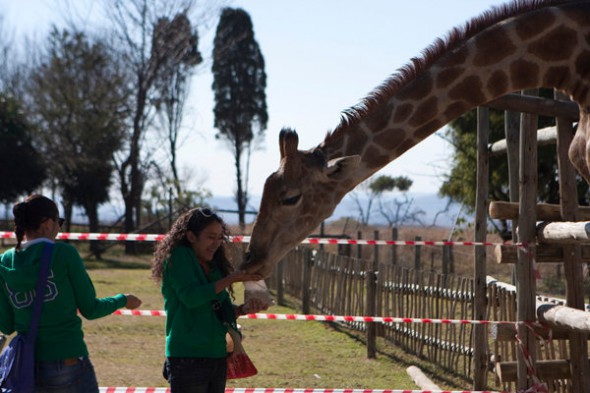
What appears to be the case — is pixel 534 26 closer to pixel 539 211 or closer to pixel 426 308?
pixel 539 211

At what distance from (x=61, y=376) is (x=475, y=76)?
339 cm

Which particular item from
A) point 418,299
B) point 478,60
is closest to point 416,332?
point 418,299

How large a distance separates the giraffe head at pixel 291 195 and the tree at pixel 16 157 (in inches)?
1414

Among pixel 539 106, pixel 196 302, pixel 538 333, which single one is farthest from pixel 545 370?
pixel 196 302

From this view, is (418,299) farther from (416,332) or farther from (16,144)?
(16,144)

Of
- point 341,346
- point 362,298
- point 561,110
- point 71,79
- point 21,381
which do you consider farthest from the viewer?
point 71,79

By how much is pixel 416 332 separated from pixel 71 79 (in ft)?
114

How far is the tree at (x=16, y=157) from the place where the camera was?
129 ft

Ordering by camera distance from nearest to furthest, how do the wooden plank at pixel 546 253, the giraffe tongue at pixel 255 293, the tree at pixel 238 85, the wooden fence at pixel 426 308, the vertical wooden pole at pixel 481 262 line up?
the giraffe tongue at pixel 255 293 → the wooden plank at pixel 546 253 → the vertical wooden pole at pixel 481 262 → the wooden fence at pixel 426 308 → the tree at pixel 238 85

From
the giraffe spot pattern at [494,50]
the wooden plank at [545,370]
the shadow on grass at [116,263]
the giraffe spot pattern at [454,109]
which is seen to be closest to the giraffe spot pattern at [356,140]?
the giraffe spot pattern at [454,109]

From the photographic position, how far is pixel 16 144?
40.1 meters

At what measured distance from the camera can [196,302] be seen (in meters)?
4.82

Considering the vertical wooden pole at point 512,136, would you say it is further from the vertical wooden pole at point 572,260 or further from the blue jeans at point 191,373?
the blue jeans at point 191,373

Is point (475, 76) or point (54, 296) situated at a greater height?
point (475, 76)
